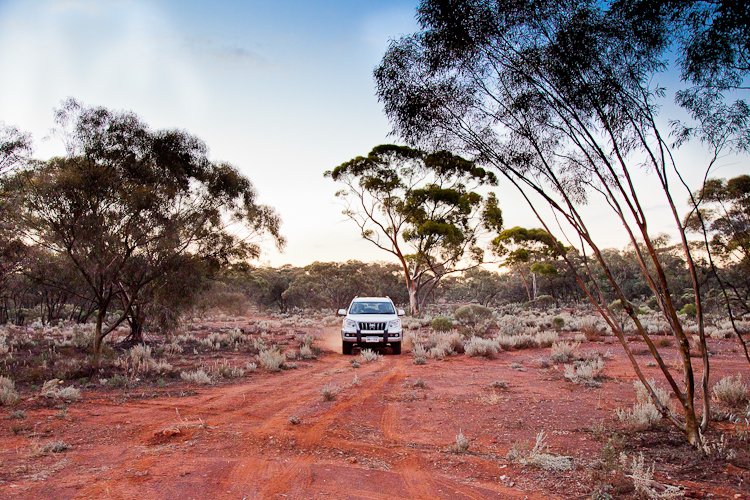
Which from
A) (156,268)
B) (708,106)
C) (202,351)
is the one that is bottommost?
(202,351)

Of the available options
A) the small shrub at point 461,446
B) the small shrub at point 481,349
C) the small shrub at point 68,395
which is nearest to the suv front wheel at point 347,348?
the small shrub at point 481,349

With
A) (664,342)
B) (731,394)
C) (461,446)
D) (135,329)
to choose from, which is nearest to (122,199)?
(135,329)

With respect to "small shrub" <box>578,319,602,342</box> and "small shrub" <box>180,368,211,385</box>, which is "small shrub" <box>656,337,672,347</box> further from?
"small shrub" <box>180,368,211,385</box>

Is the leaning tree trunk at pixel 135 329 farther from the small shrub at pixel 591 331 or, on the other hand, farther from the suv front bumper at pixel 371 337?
the small shrub at pixel 591 331

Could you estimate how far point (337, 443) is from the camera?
6.16 metres

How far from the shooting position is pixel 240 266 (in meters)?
18.5

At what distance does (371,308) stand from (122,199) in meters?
8.82

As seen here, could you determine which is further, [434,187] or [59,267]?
[434,187]

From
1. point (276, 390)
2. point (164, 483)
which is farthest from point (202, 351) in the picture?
point (164, 483)

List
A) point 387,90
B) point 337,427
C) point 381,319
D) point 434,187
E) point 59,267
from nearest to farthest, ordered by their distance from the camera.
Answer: point 337,427, point 387,90, point 381,319, point 59,267, point 434,187

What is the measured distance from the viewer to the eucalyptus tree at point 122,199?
41.0 feet

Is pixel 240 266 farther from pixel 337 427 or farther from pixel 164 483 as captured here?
pixel 164 483

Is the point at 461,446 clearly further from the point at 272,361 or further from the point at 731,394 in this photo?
the point at 272,361

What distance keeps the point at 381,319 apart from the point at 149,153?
9.04m
